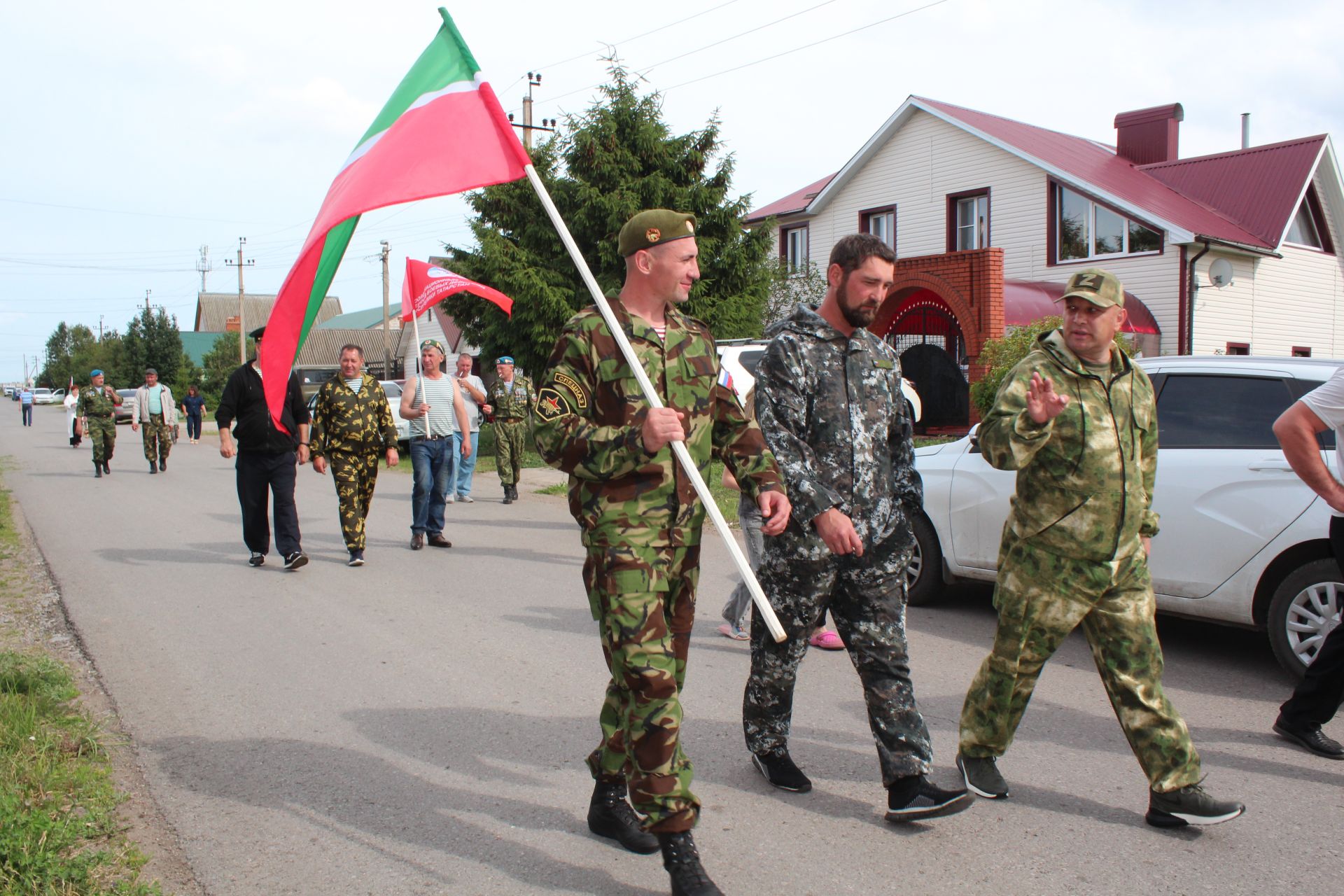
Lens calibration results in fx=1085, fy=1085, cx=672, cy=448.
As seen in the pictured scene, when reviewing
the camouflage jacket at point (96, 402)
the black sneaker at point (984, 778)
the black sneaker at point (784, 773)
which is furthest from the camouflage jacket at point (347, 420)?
the camouflage jacket at point (96, 402)

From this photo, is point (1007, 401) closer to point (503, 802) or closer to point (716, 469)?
point (503, 802)

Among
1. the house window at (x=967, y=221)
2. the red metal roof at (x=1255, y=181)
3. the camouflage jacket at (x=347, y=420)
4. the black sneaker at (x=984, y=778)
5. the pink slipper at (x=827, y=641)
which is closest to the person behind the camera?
the black sneaker at (x=984, y=778)

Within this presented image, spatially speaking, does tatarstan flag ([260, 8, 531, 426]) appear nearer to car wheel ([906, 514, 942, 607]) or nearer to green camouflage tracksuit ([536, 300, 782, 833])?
green camouflage tracksuit ([536, 300, 782, 833])

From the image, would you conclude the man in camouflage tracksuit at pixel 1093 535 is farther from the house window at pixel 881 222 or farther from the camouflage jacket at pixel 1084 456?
the house window at pixel 881 222

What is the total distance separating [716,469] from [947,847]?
9.57 meters

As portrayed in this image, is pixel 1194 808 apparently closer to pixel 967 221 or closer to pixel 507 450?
pixel 507 450

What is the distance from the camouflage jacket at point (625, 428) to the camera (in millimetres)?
3270

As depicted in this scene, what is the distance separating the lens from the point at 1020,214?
2447cm

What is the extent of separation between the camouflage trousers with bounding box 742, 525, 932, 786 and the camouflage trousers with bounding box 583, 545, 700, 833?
1.87 ft

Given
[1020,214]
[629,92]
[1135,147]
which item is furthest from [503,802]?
[1135,147]

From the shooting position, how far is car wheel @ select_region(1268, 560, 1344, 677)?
516 centimetres

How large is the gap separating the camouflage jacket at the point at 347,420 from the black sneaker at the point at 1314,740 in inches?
267

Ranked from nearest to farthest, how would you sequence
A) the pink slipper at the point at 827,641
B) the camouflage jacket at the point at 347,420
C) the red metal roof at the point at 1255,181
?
the pink slipper at the point at 827,641 < the camouflage jacket at the point at 347,420 < the red metal roof at the point at 1255,181

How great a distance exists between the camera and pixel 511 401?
14.0m
